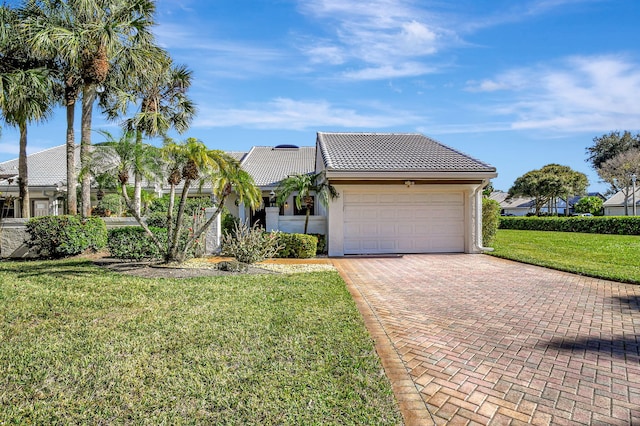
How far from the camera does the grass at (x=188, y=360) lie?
283 centimetres

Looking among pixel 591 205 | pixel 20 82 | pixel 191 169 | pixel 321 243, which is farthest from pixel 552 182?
pixel 20 82

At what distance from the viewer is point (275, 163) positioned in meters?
Result: 22.9

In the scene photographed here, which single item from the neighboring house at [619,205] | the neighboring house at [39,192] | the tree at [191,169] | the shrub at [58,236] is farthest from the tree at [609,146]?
the neighboring house at [39,192]

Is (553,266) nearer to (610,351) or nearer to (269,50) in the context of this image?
(610,351)

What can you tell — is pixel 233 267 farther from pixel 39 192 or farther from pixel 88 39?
pixel 39 192

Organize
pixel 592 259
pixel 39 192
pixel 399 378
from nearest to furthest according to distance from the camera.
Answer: pixel 399 378
pixel 592 259
pixel 39 192

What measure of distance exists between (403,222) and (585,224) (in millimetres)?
17523

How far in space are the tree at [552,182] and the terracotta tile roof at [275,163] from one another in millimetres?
29675

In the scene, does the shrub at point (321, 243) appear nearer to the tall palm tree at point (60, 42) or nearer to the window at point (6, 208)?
the tall palm tree at point (60, 42)

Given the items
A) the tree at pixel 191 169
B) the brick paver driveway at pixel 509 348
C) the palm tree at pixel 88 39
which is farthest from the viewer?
the palm tree at pixel 88 39

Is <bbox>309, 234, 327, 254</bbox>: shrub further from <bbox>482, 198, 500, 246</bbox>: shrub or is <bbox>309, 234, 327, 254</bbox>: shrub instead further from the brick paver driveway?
<bbox>482, 198, 500, 246</bbox>: shrub

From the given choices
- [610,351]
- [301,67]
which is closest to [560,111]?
[301,67]

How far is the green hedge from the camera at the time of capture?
21.0 metres

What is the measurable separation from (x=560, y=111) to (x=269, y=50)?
50.6ft
